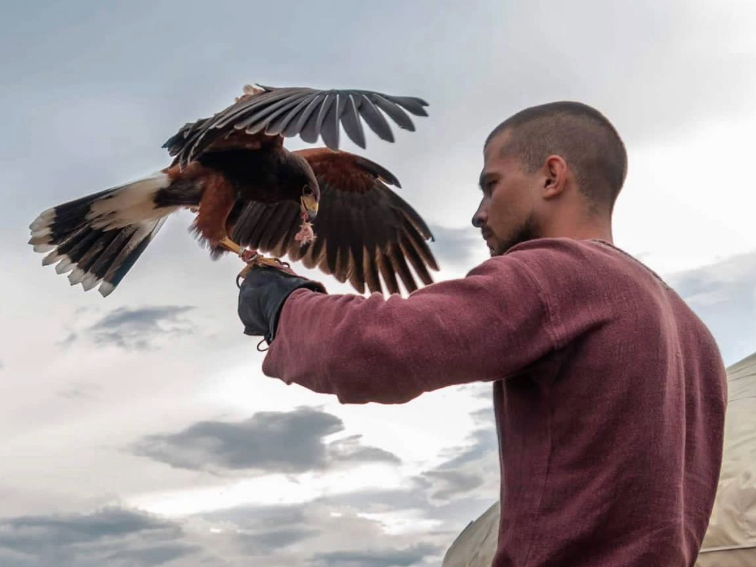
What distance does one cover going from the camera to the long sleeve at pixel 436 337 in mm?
1760

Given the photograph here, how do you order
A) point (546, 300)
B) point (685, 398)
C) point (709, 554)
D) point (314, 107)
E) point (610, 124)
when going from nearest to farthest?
1. point (546, 300)
2. point (685, 398)
3. point (610, 124)
4. point (314, 107)
5. point (709, 554)

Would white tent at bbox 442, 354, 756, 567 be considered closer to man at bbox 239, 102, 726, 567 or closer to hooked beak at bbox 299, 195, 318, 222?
hooked beak at bbox 299, 195, 318, 222

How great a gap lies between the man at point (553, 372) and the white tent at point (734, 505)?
387 centimetres

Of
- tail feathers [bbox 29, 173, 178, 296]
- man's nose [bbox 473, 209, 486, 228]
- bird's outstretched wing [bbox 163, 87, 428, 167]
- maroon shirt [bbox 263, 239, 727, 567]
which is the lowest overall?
maroon shirt [bbox 263, 239, 727, 567]

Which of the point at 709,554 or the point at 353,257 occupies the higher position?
the point at 353,257

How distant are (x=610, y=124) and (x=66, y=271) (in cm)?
422

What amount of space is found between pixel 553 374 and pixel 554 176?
50 cm

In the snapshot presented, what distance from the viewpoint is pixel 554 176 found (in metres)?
2.11

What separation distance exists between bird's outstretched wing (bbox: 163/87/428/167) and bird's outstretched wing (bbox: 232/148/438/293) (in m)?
1.58

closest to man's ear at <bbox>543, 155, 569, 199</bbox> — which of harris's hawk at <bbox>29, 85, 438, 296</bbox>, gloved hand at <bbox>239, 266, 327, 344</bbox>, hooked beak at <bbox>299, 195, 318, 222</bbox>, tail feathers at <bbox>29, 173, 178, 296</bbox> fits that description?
gloved hand at <bbox>239, 266, 327, 344</bbox>

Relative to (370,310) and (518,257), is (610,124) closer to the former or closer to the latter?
(518,257)

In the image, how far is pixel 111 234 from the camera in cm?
574

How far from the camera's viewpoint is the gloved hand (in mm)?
2051

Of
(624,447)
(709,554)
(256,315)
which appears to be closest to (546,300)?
(624,447)
